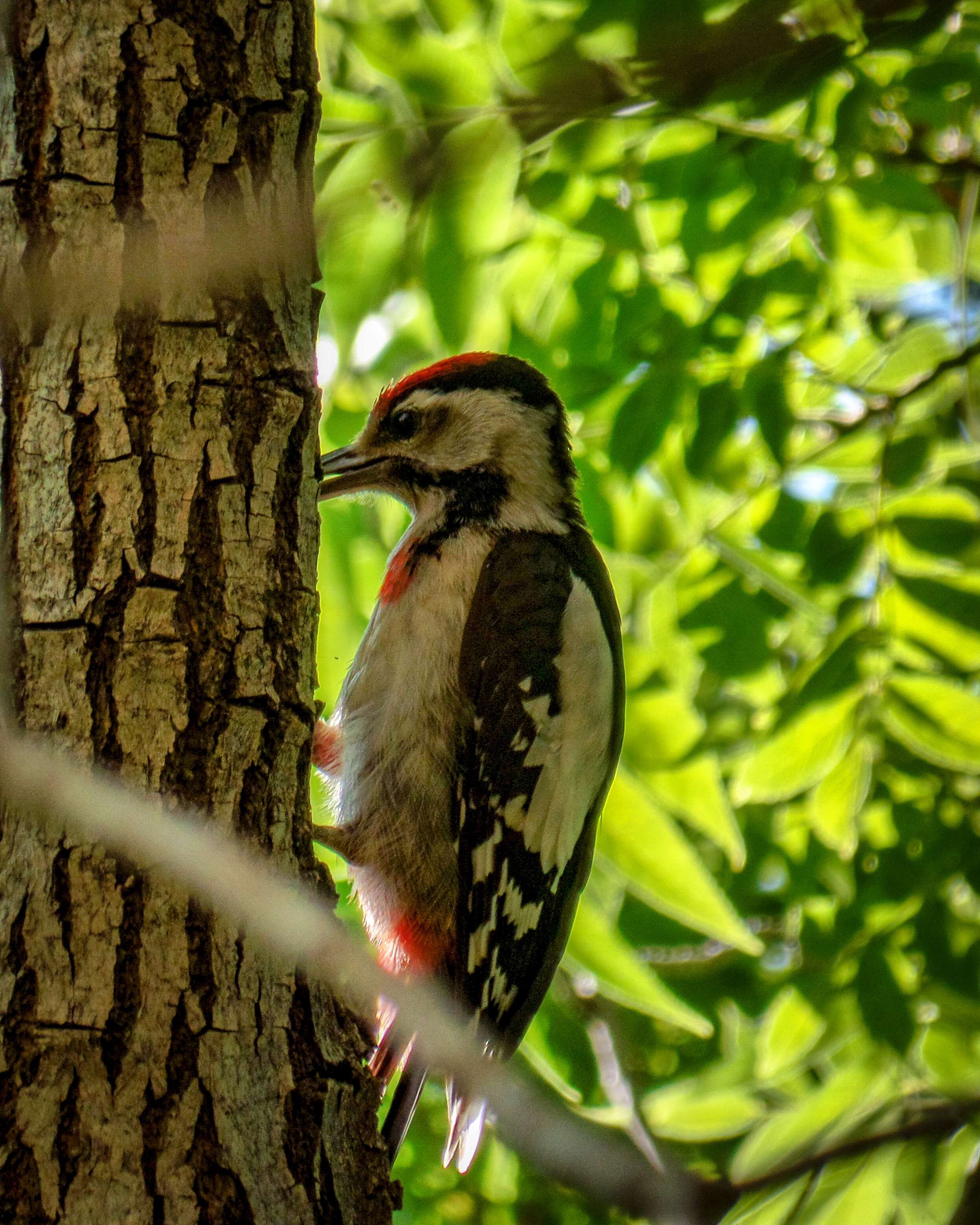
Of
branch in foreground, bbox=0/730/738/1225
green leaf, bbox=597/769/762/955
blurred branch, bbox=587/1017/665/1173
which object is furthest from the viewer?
green leaf, bbox=597/769/762/955

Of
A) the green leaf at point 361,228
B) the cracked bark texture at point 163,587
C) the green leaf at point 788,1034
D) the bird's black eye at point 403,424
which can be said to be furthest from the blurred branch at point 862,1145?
the bird's black eye at point 403,424

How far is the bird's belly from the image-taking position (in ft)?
8.74

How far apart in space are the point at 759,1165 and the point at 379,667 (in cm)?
138

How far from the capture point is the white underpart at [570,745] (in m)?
2.62

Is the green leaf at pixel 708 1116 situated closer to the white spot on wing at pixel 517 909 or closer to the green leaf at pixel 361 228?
the white spot on wing at pixel 517 909

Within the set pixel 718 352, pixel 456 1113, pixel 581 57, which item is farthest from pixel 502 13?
pixel 456 1113

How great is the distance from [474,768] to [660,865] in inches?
17.6

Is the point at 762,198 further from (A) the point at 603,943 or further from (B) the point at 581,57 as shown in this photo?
(A) the point at 603,943

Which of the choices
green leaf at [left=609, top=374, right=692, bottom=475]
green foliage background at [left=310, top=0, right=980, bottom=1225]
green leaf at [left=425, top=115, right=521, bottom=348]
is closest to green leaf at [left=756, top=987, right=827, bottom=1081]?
green foliage background at [left=310, top=0, right=980, bottom=1225]

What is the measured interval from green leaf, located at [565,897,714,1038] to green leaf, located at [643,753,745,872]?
33 centimetres

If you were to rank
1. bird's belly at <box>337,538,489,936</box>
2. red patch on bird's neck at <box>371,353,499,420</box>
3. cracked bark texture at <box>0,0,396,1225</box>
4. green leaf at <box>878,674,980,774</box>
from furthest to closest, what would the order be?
red patch on bird's neck at <box>371,353,499,420</box>
green leaf at <box>878,674,980,774</box>
bird's belly at <box>337,538,489,936</box>
cracked bark texture at <box>0,0,396,1225</box>

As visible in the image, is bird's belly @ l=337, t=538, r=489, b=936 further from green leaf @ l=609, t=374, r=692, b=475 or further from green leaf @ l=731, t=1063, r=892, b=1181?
green leaf @ l=731, t=1063, r=892, b=1181

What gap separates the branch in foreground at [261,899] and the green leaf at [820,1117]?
100 cm

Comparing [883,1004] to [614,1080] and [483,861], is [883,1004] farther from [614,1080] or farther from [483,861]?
[483,861]
